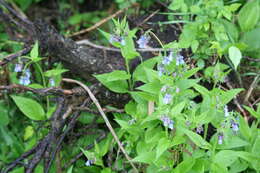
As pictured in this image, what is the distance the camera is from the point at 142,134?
243cm

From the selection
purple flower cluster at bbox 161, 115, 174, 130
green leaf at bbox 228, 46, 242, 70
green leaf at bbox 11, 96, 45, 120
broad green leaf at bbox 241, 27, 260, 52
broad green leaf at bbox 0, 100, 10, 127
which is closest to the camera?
purple flower cluster at bbox 161, 115, 174, 130

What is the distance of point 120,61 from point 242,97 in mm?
1051

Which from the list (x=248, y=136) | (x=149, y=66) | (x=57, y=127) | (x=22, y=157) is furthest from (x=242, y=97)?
(x=22, y=157)

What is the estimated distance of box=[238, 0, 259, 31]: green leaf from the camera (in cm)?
305

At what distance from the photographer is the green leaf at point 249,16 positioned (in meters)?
3.05

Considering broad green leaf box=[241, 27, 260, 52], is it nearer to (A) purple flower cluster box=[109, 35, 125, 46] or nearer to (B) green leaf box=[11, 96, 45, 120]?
(A) purple flower cluster box=[109, 35, 125, 46]

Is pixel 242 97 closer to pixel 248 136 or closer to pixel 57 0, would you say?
pixel 248 136

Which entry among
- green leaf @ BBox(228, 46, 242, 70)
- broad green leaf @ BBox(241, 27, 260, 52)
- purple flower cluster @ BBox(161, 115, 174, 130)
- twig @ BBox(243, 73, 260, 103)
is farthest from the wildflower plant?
broad green leaf @ BBox(241, 27, 260, 52)

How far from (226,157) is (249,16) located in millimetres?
1447

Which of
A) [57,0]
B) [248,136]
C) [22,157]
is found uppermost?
[57,0]

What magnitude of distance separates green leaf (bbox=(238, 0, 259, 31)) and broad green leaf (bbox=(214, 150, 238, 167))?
4.50 feet

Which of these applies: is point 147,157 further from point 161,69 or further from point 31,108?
point 31,108

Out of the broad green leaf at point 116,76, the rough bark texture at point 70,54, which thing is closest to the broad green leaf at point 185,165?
the broad green leaf at point 116,76

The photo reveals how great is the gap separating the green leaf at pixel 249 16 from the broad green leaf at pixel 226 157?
4.50 ft
